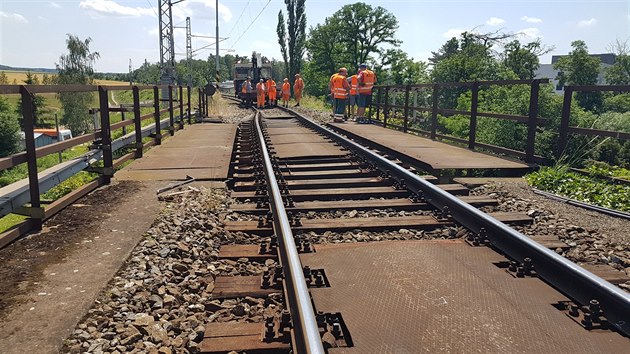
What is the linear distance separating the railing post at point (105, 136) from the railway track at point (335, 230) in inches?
67.4

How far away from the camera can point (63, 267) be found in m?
3.68

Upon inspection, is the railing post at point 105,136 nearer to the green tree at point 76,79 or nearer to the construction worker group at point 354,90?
the construction worker group at point 354,90

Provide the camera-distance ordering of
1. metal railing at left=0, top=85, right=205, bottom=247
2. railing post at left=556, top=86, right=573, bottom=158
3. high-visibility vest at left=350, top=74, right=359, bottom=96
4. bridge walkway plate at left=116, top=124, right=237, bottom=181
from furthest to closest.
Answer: high-visibility vest at left=350, top=74, right=359, bottom=96
railing post at left=556, top=86, right=573, bottom=158
bridge walkway plate at left=116, top=124, right=237, bottom=181
metal railing at left=0, top=85, right=205, bottom=247

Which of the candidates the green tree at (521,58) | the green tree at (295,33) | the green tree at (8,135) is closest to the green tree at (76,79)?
the green tree at (8,135)

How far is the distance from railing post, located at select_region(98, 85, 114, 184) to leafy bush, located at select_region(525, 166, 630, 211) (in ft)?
19.1

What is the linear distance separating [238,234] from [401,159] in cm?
444

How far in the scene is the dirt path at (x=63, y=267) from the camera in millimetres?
2758


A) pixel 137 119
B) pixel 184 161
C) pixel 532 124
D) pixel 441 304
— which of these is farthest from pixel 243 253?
pixel 532 124

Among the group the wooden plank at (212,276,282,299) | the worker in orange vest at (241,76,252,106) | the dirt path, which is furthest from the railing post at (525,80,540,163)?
the worker in orange vest at (241,76,252,106)

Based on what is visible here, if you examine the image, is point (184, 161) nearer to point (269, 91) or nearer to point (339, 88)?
point (339, 88)

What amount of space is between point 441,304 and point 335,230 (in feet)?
5.91

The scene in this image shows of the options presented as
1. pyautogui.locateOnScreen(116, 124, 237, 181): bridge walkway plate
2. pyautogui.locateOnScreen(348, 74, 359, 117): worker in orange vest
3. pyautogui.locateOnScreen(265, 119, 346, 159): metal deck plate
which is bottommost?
pyautogui.locateOnScreen(116, 124, 237, 181): bridge walkway plate

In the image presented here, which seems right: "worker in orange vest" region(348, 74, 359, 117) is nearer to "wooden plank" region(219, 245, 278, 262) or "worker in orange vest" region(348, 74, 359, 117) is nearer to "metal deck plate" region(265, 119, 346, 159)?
"metal deck plate" region(265, 119, 346, 159)

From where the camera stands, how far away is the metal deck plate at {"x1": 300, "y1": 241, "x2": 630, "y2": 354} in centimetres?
253
